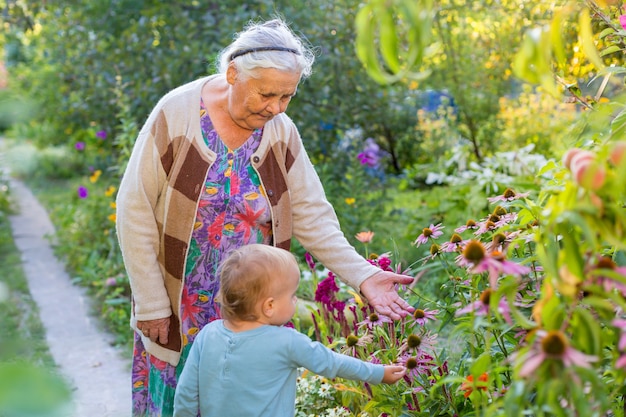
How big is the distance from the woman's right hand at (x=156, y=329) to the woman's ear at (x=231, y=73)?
719 millimetres

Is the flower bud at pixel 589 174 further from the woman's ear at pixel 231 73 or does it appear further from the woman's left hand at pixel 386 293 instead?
the woman's ear at pixel 231 73

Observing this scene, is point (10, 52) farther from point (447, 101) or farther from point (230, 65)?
point (447, 101)

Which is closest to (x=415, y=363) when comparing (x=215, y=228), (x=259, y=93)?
(x=215, y=228)

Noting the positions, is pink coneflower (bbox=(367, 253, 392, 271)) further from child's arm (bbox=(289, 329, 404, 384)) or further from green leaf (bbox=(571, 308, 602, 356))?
green leaf (bbox=(571, 308, 602, 356))

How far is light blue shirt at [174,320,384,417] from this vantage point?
5.87ft

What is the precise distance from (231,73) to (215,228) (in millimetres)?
452

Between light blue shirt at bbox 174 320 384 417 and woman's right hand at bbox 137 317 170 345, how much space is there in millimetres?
441

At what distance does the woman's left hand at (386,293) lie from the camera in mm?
2119

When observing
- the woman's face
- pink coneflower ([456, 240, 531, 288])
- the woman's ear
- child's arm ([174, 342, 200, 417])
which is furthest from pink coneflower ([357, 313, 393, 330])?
pink coneflower ([456, 240, 531, 288])

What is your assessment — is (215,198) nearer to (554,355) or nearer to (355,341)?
(355,341)

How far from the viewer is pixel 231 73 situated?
2.17m

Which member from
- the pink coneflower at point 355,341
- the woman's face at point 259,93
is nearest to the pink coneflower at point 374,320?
the pink coneflower at point 355,341

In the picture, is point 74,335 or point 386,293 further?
point 74,335

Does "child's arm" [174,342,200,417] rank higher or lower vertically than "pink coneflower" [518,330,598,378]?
lower
